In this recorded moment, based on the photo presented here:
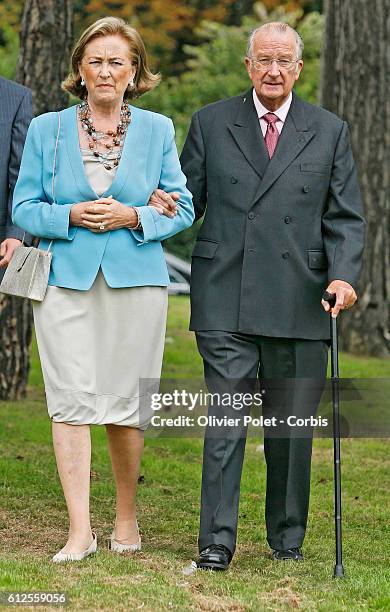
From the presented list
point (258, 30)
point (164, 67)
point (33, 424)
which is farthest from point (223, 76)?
point (258, 30)

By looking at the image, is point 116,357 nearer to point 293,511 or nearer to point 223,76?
point 293,511

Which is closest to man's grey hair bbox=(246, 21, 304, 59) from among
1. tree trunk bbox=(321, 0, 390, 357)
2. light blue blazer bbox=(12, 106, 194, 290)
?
light blue blazer bbox=(12, 106, 194, 290)

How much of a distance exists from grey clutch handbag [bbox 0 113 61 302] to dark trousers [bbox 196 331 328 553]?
739 millimetres

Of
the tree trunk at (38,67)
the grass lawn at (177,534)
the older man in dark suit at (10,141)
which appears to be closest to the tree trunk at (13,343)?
the tree trunk at (38,67)

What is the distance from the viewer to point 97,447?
8.80 m

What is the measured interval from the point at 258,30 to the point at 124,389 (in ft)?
5.37

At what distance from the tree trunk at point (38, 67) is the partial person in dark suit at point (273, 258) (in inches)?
173

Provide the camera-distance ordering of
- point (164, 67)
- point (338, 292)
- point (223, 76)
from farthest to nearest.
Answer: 1. point (164, 67)
2. point (223, 76)
3. point (338, 292)

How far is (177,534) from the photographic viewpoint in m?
6.52

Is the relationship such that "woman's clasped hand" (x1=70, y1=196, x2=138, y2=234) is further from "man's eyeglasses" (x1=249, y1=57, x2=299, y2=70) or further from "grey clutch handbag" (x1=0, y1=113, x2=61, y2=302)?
"man's eyeglasses" (x1=249, y1=57, x2=299, y2=70)

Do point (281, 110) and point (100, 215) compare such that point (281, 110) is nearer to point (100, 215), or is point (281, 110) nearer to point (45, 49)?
point (100, 215)

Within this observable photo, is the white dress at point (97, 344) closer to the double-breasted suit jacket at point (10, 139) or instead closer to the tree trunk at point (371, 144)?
the double-breasted suit jacket at point (10, 139)

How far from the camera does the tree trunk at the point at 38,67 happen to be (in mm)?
10117

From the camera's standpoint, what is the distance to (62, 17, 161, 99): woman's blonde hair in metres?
5.62
